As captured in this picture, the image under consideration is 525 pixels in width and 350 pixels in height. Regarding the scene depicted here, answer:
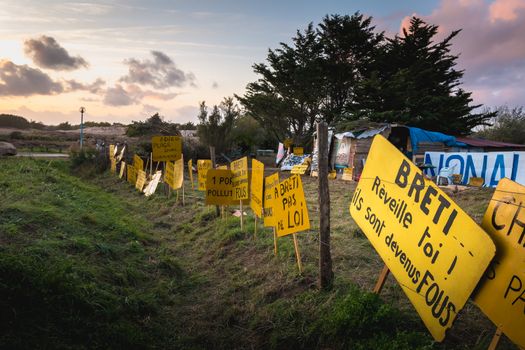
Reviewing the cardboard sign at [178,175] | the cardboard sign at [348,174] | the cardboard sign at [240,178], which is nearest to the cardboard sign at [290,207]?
the cardboard sign at [240,178]

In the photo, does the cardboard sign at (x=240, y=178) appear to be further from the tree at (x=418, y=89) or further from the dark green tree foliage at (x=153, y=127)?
the dark green tree foliage at (x=153, y=127)

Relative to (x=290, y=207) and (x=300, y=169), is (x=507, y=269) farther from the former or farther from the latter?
(x=300, y=169)

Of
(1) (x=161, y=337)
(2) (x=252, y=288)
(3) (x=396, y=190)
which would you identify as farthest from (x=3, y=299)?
(3) (x=396, y=190)

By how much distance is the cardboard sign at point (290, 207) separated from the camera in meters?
4.95

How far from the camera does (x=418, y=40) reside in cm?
3008

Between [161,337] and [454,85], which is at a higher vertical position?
[454,85]

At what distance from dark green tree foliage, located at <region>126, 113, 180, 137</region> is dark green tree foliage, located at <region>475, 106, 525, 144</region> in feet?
94.1

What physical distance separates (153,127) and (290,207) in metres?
28.1

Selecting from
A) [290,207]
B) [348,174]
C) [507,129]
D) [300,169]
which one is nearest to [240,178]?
[290,207]

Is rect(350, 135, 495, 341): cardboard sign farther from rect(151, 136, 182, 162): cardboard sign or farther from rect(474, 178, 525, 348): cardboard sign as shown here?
rect(151, 136, 182, 162): cardboard sign

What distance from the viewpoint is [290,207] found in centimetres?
529

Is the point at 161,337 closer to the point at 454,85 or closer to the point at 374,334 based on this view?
the point at 374,334

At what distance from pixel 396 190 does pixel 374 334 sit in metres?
1.42

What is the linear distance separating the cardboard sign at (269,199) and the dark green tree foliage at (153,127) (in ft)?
82.8
